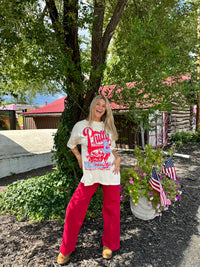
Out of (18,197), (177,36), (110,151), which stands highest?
(177,36)

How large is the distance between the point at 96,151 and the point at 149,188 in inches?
52.1

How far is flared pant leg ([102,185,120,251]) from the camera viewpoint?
2338 millimetres

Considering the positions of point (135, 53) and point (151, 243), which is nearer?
point (151, 243)

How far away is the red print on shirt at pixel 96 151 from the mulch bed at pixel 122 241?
1.17 m

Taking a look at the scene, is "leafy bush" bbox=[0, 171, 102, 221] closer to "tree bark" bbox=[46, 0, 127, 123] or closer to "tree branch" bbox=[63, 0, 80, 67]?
"tree bark" bbox=[46, 0, 127, 123]

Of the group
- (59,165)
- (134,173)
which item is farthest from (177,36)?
(59,165)

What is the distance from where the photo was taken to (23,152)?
707cm

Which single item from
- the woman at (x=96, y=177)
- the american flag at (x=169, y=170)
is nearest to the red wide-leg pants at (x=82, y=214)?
the woman at (x=96, y=177)

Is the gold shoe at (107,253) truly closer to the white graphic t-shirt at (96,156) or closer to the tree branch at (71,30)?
the white graphic t-shirt at (96,156)

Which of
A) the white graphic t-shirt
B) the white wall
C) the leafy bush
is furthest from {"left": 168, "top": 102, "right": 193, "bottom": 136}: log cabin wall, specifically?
the white graphic t-shirt

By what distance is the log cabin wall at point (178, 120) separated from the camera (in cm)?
1353

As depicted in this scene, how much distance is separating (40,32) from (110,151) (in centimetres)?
241

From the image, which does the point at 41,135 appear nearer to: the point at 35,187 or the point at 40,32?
the point at 35,187

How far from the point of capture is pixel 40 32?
320cm
